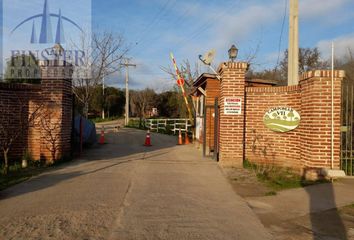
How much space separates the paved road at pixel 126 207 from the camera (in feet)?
16.9

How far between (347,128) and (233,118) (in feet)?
10.5

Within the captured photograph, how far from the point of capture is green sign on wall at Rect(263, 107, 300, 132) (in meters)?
10.6

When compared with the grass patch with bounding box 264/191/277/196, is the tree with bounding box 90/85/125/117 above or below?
above

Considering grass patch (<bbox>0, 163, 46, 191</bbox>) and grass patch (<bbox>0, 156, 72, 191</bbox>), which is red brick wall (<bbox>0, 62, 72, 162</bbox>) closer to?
grass patch (<bbox>0, 156, 72, 191</bbox>)

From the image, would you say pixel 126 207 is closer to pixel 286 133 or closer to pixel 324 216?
pixel 324 216

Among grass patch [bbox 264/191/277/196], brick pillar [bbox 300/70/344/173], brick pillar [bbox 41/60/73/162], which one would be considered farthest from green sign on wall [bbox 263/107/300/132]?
brick pillar [bbox 41/60/73/162]

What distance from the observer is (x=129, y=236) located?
4.97 m

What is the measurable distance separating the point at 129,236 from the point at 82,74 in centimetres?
1758

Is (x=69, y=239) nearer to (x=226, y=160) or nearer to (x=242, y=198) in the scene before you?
(x=242, y=198)

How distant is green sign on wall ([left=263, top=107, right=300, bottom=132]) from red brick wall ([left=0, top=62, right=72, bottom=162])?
6.36 meters

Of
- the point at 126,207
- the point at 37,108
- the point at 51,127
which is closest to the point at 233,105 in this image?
the point at 51,127

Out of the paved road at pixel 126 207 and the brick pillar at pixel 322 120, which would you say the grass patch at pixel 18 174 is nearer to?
the paved road at pixel 126 207

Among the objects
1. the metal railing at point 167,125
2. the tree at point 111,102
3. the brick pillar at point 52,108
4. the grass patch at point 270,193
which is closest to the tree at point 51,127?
the brick pillar at point 52,108

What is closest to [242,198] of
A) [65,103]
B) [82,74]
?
[65,103]
